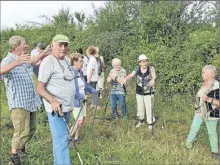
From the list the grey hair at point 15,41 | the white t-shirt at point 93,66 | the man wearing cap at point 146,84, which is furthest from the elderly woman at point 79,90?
the white t-shirt at point 93,66

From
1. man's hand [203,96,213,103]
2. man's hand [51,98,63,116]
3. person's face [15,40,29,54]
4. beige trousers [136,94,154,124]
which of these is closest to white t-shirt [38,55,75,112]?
man's hand [51,98,63,116]

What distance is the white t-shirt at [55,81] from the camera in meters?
5.22

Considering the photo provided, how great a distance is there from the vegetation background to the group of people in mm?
500

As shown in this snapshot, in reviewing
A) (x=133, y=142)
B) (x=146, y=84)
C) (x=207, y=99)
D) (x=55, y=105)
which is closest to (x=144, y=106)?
(x=146, y=84)

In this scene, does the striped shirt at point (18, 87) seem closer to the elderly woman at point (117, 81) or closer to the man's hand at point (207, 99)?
the man's hand at point (207, 99)

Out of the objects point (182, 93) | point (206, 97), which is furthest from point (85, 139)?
point (182, 93)

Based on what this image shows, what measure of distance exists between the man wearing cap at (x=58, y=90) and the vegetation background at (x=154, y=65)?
1270 mm

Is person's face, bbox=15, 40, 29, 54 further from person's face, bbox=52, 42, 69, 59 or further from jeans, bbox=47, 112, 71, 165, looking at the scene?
jeans, bbox=47, 112, 71, 165

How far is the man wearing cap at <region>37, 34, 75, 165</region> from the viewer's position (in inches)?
205

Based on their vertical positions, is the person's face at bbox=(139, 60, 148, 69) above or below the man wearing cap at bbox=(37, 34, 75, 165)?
above

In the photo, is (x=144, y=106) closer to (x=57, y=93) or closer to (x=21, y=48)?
(x=21, y=48)

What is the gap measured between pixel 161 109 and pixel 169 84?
3.43ft

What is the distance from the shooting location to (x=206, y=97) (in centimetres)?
655

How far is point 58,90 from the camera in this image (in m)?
5.28
